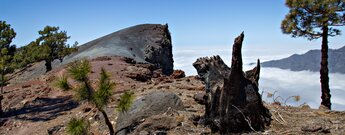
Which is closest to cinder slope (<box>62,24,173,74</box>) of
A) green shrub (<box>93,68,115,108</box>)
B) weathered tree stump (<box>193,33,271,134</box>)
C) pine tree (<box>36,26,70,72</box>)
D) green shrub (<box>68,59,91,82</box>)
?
pine tree (<box>36,26,70,72</box>)

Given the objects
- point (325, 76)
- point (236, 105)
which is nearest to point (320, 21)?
point (325, 76)

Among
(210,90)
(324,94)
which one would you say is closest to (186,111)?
(210,90)

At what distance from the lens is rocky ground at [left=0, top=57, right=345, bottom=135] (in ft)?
29.2

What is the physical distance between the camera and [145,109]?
10414mm

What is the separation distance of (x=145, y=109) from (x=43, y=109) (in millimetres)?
11043

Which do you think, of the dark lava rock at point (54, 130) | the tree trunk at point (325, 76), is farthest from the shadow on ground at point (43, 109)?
the tree trunk at point (325, 76)

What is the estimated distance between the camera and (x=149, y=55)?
43188 millimetres

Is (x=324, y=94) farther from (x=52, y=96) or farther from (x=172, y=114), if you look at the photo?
(x=52, y=96)

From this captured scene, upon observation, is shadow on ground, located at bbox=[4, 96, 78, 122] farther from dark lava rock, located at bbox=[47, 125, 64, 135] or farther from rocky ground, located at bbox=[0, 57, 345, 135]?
dark lava rock, located at bbox=[47, 125, 64, 135]

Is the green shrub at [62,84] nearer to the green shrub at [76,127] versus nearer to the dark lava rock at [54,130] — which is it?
the green shrub at [76,127]

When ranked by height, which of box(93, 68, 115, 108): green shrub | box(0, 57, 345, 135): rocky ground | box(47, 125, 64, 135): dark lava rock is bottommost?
box(47, 125, 64, 135): dark lava rock

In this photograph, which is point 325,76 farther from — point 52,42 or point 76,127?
point 52,42

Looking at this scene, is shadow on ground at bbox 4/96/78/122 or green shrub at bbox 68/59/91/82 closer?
green shrub at bbox 68/59/91/82

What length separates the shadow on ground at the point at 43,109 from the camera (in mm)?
18094
